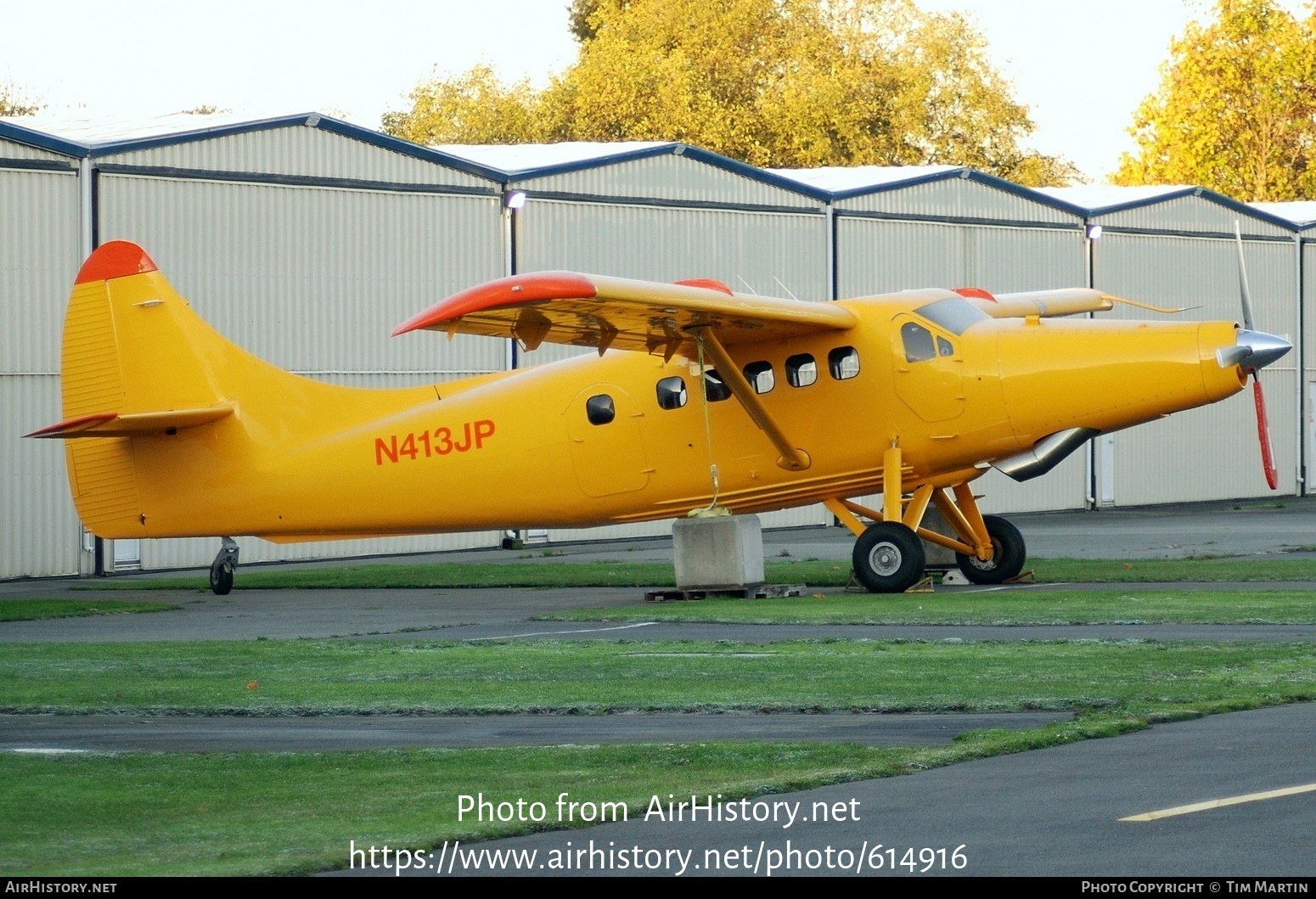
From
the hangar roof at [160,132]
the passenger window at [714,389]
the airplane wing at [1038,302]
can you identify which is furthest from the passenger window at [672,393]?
the hangar roof at [160,132]

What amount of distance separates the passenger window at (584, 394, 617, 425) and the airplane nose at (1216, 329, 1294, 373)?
6524 mm

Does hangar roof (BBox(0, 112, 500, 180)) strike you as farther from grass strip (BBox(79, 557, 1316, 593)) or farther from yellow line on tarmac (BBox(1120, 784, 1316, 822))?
yellow line on tarmac (BBox(1120, 784, 1316, 822))

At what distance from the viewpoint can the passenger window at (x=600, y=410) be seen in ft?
70.0

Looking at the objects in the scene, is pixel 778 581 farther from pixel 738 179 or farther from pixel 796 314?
pixel 738 179

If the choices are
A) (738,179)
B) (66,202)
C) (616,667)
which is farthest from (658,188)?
(616,667)

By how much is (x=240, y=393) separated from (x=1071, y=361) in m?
9.46

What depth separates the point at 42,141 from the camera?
28.0 metres

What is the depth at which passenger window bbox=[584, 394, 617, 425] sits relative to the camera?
70.0ft

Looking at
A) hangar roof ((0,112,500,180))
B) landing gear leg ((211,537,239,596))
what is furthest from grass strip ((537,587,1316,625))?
hangar roof ((0,112,500,180))

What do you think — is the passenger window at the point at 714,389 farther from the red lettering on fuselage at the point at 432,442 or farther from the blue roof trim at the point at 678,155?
the blue roof trim at the point at 678,155

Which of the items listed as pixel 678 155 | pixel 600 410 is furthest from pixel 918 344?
pixel 678 155

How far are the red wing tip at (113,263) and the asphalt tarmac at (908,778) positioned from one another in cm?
473

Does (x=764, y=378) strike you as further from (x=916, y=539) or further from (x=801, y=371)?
(x=916, y=539)

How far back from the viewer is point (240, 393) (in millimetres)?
22234
